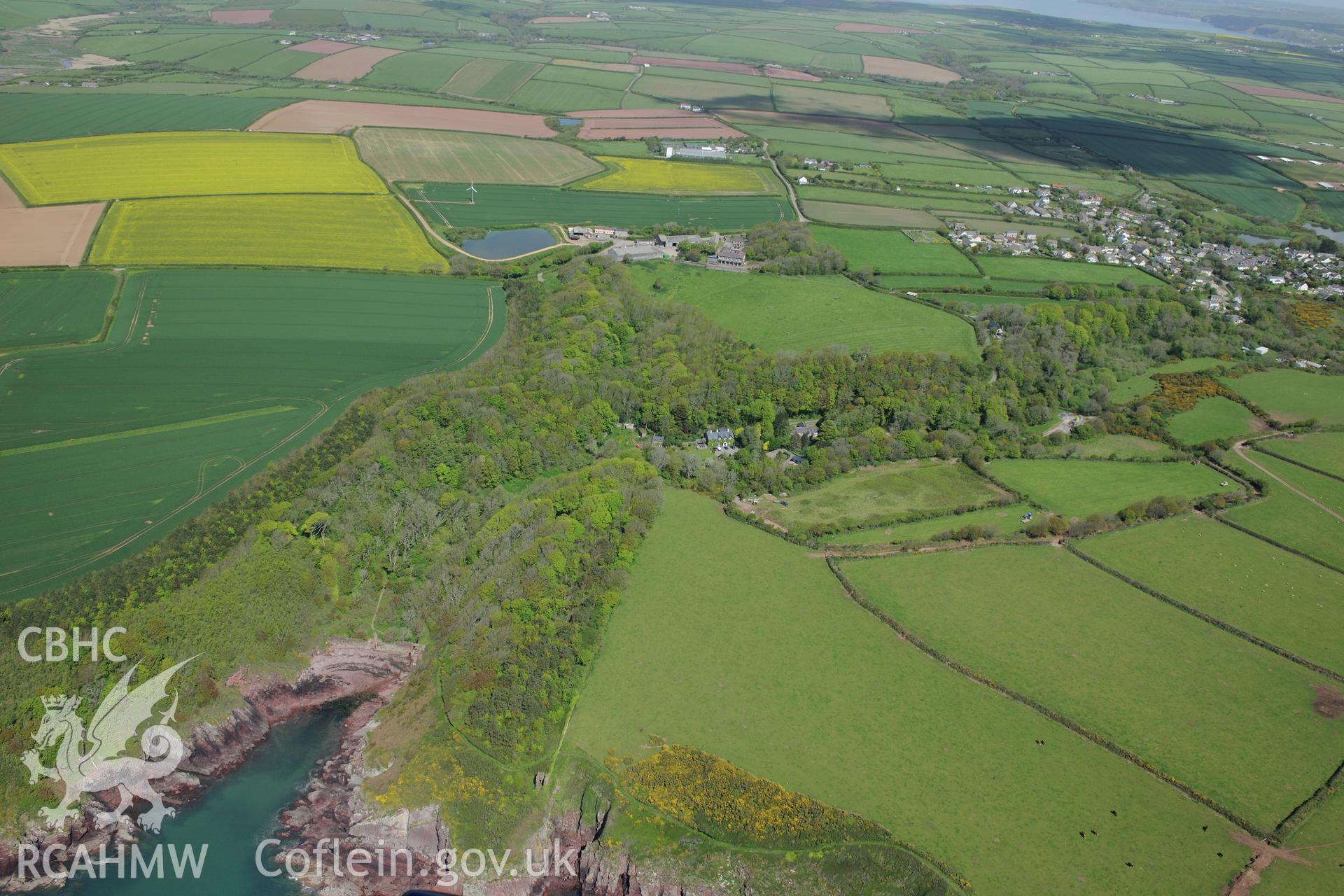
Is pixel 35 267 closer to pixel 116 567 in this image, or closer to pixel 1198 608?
pixel 116 567

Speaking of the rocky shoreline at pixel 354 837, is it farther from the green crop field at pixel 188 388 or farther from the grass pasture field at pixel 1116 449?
the grass pasture field at pixel 1116 449

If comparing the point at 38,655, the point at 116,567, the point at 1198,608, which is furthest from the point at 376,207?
the point at 1198,608

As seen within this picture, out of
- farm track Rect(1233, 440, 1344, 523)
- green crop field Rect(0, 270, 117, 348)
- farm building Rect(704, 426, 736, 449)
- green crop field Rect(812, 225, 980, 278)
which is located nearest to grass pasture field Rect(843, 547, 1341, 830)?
farm building Rect(704, 426, 736, 449)

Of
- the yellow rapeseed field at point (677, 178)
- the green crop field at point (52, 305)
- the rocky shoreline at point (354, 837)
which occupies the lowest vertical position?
the rocky shoreline at point (354, 837)

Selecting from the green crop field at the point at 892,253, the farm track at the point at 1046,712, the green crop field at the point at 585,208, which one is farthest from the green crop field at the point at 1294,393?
the green crop field at the point at 585,208

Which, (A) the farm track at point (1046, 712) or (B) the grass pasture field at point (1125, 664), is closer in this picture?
(A) the farm track at point (1046, 712)

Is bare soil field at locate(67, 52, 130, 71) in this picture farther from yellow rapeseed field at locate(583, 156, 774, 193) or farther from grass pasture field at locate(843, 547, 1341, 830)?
grass pasture field at locate(843, 547, 1341, 830)
